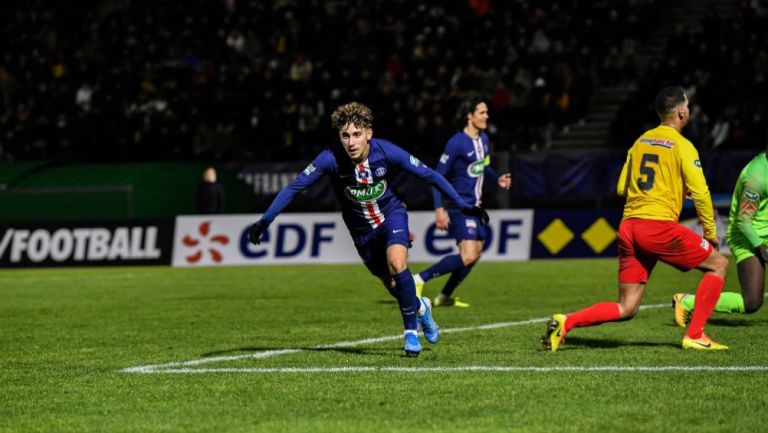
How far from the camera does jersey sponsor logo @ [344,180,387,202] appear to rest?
35.2 feet

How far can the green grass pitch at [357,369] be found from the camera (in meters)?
7.61

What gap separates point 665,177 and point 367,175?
2.27 meters

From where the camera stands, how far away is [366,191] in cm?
1073

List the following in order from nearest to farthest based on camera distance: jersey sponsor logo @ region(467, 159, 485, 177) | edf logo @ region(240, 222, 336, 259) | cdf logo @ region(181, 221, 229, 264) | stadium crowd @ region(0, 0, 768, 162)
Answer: jersey sponsor logo @ region(467, 159, 485, 177)
edf logo @ region(240, 222, 336, 259)
cdf logo @ region(181, 221, 229, 264)
stadium crowd @ region(0, 0, 768, 162)

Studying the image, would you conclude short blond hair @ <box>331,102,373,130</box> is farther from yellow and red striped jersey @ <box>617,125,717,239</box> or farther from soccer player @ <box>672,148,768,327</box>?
soccer player @ <box>672,148,768,327</box>

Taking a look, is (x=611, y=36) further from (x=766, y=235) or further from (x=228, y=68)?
(x=766, y=235)

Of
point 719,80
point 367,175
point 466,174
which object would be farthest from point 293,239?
point 367,175

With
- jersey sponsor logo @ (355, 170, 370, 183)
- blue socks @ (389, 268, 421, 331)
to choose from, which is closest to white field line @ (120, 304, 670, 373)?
blue socks @ (389, 268, 421, 331)

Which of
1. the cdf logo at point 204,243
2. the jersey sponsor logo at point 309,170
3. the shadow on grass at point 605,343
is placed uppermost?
the jersey sponsor logo at point 309,170

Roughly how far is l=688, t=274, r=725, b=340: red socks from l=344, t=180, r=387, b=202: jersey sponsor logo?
2600 mm

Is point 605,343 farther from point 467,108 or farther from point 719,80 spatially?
point 719,80

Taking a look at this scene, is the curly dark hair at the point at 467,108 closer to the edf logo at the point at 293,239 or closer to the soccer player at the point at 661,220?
the soccer player at the point at 661,220

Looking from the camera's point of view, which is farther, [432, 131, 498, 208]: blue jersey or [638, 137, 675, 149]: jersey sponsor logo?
[432, 131, 498, 208]: blue jersey

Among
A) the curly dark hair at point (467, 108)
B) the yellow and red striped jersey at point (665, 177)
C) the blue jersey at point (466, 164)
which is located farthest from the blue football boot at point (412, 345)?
the curly dark hair at point (467, 108)
